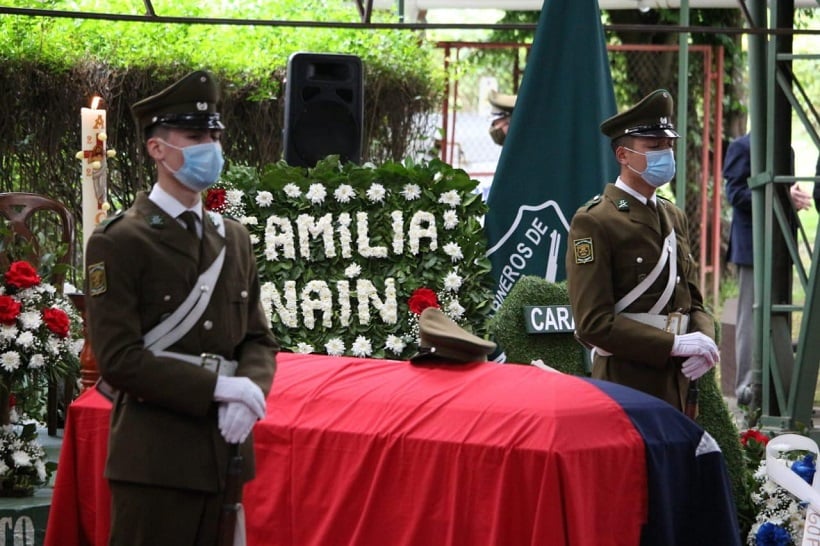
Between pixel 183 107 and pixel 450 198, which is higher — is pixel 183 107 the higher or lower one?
the higher one

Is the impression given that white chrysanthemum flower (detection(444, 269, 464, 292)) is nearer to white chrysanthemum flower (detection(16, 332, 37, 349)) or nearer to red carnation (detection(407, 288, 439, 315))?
red carnation (detection(407, 288, 439, 315))

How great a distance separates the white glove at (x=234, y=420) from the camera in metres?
3.59

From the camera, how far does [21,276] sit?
19.3ft

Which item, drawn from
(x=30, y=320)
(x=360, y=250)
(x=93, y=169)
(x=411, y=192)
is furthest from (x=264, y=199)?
(x=30, y=320)

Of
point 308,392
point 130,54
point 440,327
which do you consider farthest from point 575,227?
point 130,54

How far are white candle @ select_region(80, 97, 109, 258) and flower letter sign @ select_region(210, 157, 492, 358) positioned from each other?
755 millimetres

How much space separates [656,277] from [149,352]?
79.8 inches

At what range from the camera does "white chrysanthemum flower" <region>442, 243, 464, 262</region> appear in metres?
6.73

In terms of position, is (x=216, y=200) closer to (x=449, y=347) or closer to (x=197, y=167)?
(x=449, y=347)

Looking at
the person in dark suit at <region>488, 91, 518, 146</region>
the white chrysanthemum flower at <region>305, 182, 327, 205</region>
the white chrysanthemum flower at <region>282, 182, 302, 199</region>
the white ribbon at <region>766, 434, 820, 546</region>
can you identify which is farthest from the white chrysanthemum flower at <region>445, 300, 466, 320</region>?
the person in dark suit at <region>488, 91, 518, 146</region>

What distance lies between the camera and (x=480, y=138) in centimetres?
1341

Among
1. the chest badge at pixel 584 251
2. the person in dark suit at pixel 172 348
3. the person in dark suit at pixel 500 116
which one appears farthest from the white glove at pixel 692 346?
the person in dark suit at pixel 500 116

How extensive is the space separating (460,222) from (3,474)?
2.32m

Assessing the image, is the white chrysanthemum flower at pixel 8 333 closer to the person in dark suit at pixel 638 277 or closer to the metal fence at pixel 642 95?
the person in dark suit at pixel 638 277
